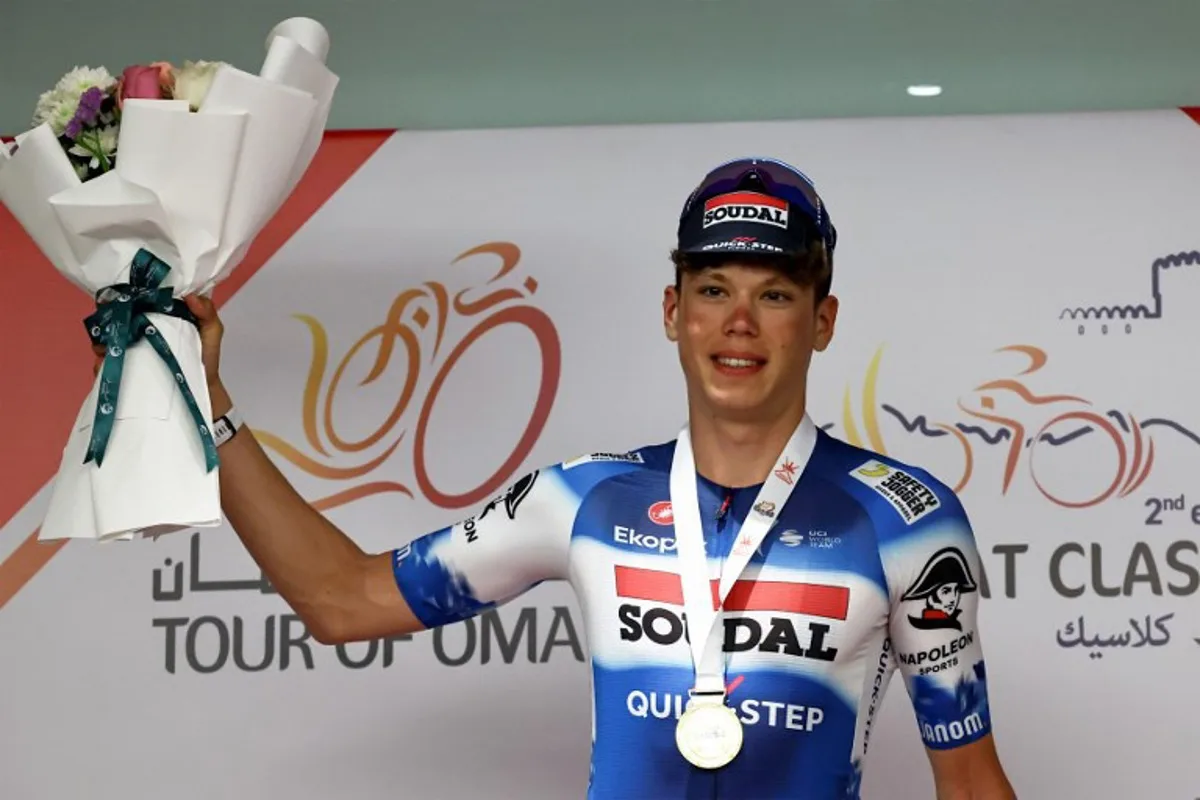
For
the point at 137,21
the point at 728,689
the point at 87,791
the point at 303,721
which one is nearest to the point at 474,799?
the point at 303,721

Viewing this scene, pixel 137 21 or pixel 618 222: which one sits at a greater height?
pixel 137 21

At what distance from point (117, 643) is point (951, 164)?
166cm

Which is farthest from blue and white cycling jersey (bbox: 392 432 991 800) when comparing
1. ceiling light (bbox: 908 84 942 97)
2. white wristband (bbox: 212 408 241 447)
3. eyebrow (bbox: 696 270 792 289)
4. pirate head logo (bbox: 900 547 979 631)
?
ceiling light (bbox: 908 84 942 97)

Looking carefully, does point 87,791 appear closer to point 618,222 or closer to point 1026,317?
point 618,222

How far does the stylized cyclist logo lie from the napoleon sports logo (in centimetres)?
83

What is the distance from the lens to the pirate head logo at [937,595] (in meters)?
2.36

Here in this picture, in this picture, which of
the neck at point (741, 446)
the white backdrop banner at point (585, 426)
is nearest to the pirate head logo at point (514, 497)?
the neck at point (741, 446)

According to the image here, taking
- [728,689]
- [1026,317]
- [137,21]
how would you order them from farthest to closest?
[137,21] → [1026,317] → [728,689]

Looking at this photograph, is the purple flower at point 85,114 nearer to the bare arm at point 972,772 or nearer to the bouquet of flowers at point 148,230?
the bouquet of flowers at point 148,230

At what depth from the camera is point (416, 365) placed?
3.21 meters

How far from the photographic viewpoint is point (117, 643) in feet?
10.5

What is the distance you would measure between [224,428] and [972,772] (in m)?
1.09

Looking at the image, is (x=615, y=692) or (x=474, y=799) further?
(x=474, y=799)

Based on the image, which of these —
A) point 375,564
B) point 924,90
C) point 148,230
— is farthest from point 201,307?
point 924,90
